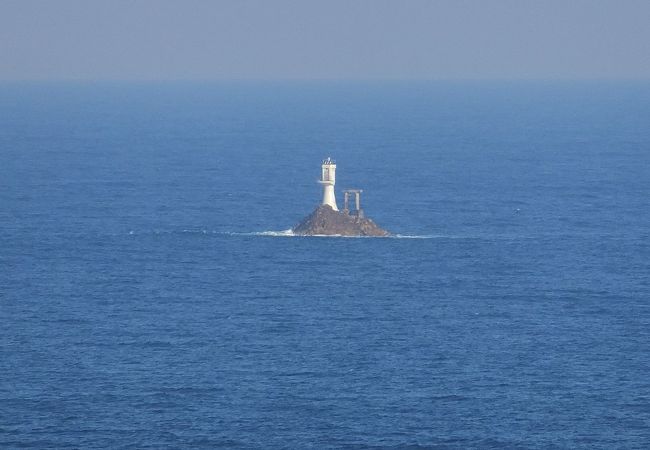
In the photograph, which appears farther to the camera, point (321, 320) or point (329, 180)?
point (329, 180)

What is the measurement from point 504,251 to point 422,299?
62.8 ft

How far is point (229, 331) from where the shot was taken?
8481cm

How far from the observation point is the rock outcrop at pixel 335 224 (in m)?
113

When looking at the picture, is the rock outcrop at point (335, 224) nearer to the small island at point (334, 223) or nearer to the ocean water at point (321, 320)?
the small island at point (334, 223)

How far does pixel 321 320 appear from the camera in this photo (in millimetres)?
87312

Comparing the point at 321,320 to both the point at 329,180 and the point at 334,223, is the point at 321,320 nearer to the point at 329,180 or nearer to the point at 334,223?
the point at 329,180

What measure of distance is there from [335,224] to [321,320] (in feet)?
87.1

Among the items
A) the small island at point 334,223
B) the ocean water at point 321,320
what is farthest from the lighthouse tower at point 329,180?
the ocean water at point 321,320

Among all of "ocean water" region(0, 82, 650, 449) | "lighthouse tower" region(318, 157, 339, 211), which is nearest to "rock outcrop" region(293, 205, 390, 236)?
"lighthouse tower" region(318, 157, 339, 211)

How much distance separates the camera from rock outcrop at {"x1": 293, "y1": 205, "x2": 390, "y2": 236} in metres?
113

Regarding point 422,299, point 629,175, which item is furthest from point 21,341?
point 629,175

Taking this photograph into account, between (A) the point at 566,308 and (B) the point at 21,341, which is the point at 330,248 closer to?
(A) the point at 566,308

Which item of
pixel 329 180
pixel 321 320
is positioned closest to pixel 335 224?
pixel 329 180

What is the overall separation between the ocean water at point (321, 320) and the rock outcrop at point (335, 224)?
118 centimetres
